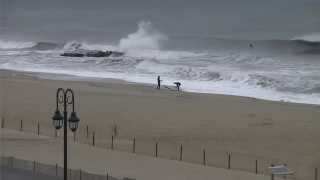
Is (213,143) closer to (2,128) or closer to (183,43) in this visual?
(2,128)

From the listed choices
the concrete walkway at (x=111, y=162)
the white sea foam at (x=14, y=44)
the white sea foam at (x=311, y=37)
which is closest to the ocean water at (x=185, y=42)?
the white sea foam at (x=311, y=37)

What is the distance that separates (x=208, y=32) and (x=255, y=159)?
75.2m

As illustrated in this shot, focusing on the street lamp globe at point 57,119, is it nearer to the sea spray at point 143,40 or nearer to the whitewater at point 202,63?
the whitewater at point 202,63

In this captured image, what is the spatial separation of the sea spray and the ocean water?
120 millimetres

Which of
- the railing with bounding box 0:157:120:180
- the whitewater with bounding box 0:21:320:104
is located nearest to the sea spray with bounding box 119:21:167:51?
the whitewater with bounding box 0:21:320:104

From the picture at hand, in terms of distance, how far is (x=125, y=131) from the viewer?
28844 mm

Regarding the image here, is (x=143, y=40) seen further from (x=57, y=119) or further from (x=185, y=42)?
(x=57, y=119)

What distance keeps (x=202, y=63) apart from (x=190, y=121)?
95.2 feet

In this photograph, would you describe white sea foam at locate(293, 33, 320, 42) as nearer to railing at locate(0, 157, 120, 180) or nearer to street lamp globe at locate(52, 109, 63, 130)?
railing at locate(0, 157, 120, 180)

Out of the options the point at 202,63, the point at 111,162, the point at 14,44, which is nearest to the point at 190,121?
the point at 111,162

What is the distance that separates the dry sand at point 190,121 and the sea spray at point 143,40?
1488 inches

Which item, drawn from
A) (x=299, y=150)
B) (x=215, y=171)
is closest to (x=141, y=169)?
(x=215, y=171)

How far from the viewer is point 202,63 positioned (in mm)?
60656

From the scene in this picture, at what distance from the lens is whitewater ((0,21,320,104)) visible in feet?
147
